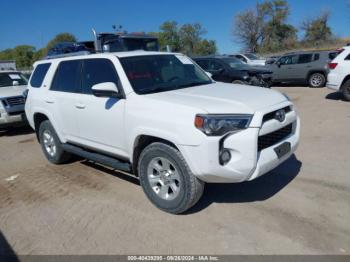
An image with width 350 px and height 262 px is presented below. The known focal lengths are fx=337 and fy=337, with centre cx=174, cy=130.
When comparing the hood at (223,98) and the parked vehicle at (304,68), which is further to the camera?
the parked vehicle at (304,68)

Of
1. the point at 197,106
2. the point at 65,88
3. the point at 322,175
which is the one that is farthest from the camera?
the point at 65,88

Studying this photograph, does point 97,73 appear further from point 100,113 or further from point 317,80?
point 317,80

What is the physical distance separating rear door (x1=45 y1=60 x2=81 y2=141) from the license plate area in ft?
9.71

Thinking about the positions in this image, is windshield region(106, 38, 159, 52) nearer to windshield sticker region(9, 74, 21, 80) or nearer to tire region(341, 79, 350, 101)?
windshield sticker region(9, 74, 21, 80)

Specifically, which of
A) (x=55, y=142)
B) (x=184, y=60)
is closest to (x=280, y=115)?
(x=184, y=60)

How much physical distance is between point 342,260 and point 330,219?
71 cm

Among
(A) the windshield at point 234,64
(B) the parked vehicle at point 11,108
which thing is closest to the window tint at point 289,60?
(A) the windshield at point 234,64

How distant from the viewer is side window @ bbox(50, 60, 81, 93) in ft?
17.0

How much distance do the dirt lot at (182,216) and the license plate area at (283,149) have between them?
0.64 meters

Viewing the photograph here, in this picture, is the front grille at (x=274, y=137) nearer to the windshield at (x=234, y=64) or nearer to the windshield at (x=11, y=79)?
the windshield at (x=234, y=64)

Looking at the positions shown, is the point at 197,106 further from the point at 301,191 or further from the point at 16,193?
the point at 16,193

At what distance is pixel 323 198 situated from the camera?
4.17 meters

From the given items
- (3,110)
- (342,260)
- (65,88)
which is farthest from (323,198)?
(3,110)

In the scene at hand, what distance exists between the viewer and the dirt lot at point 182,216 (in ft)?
11.1
